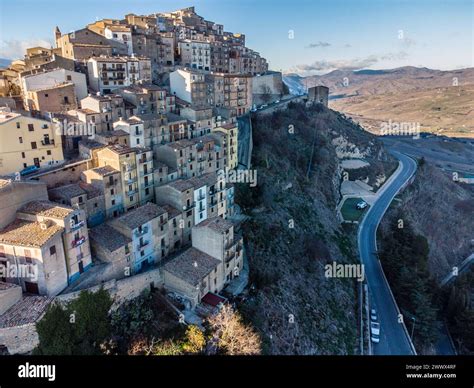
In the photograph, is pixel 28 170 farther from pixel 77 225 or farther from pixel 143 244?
pixel 143 244

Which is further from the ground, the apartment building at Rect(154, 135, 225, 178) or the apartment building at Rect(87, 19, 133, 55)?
the apartment building at Rect(87, 19, 133, 55)

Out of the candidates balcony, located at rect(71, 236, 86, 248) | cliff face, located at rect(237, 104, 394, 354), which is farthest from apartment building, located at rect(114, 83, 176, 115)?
balcony, located at rect(71, 236, 86, 248)

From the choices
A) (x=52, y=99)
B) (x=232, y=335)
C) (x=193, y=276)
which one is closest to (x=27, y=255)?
(x=193, y=276)

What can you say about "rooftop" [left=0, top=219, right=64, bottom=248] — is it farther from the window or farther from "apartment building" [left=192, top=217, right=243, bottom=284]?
"apartment building" [left=192, top=217, right=243, bottom=284]

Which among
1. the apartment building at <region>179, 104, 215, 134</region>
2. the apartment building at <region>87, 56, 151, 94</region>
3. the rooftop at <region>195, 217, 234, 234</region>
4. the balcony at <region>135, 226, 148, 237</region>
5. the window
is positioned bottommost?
the rooftop at <region>195, 217, 234, 234</region>

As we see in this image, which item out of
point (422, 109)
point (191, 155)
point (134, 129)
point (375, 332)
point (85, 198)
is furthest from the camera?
point (422, 109)
